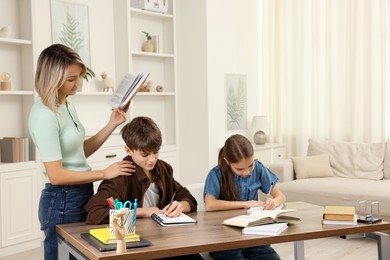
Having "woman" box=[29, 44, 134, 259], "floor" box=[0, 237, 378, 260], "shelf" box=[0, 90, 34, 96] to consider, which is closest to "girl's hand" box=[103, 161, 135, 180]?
"woman" box=[29, 44, 134, 259]

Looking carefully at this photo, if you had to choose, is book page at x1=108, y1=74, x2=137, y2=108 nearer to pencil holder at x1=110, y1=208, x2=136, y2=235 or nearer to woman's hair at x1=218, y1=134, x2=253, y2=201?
woman's hair at x1=218, y1=134, x2=253, y2=201

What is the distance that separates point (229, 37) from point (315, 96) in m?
1.26

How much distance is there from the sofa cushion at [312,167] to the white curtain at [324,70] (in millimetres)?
676

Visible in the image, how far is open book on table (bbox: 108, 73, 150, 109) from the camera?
2.51 meters

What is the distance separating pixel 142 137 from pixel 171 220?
1.33 ft

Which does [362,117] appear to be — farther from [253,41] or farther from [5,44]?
[5,44]

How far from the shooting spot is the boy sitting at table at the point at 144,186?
2314mm

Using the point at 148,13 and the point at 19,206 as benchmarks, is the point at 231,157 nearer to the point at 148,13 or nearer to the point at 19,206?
the point at 19,206

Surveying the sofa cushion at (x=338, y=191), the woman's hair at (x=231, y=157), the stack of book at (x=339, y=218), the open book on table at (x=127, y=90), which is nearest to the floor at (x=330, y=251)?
the sofa cushion at (x=338, y=191)

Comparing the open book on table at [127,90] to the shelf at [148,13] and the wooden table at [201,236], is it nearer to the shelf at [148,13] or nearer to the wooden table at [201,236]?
the wooden table at [201,236]

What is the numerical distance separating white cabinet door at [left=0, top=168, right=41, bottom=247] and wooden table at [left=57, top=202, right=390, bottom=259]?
232 centimetres

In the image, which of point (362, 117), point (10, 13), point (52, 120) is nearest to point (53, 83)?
point (52, 120)

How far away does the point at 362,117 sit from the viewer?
19.5 feet

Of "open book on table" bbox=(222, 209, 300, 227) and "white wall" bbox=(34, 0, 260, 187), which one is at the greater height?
"white wall" bbox=(34, 0, 260, 187)
